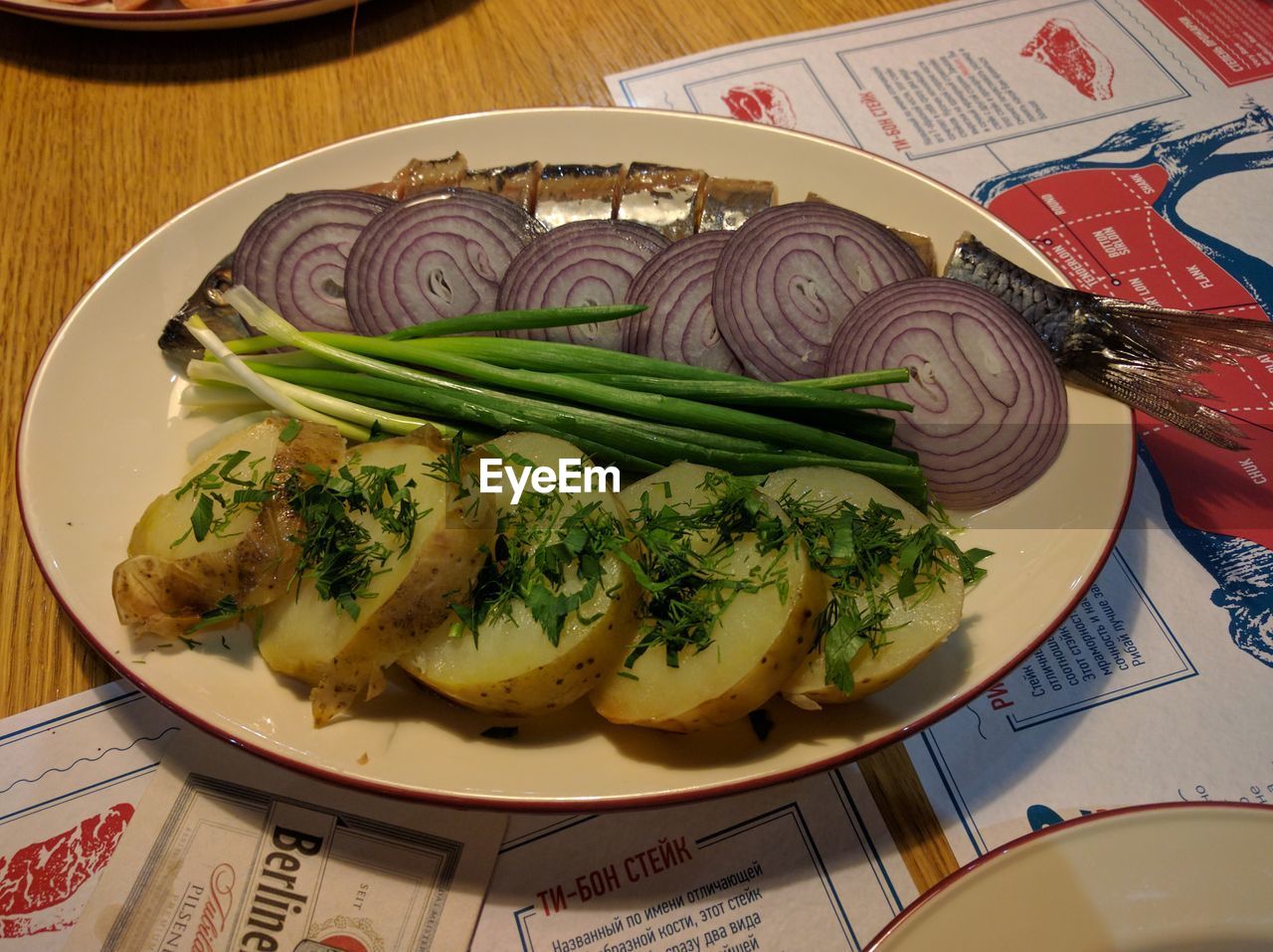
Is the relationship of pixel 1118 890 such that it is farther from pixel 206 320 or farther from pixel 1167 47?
pixel 1167 47

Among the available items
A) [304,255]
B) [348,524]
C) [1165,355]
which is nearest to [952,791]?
[1165,355]

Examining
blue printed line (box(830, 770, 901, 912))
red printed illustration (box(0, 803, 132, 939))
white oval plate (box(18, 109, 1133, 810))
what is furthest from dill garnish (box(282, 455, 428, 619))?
blue printed line (box(830, 770, 901, 912))

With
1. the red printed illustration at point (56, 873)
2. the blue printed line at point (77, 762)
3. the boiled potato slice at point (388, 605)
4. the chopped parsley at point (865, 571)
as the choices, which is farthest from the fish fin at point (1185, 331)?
the red printed illustration at point (56, 873)

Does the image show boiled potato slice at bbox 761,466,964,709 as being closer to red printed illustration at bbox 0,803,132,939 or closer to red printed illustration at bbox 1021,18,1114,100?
red printed illustration at bbox 0,803,132,939

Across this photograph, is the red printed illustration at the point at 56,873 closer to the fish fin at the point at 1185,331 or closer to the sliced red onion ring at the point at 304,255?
the sliced red onion ring at the point at 304,255

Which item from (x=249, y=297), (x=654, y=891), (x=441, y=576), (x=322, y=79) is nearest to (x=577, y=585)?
(x=441, y=576)
